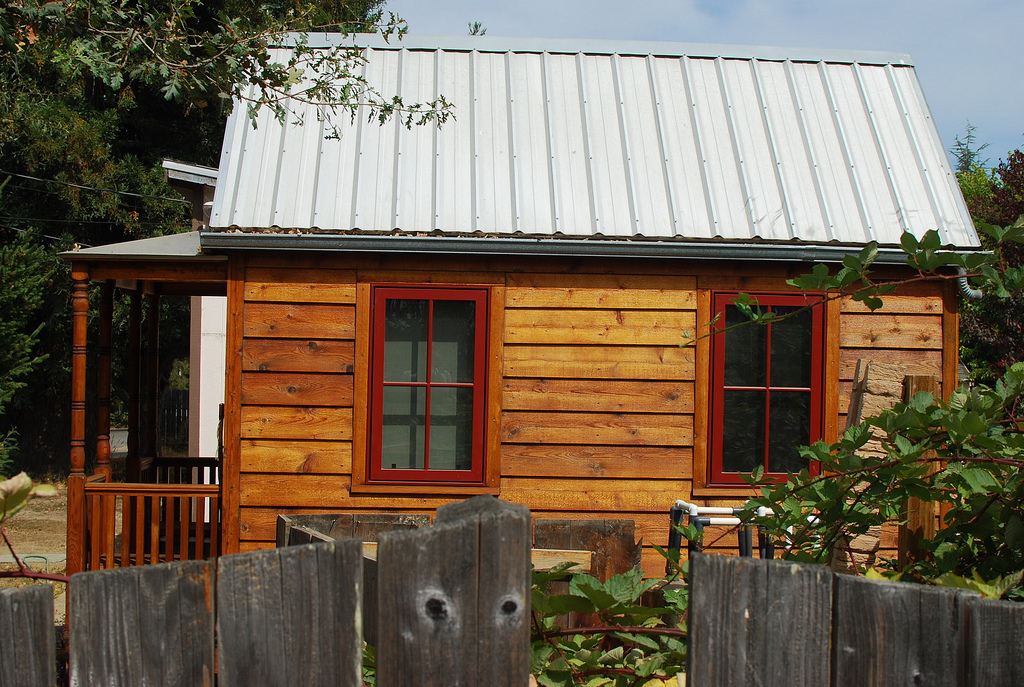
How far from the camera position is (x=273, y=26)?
199 inches

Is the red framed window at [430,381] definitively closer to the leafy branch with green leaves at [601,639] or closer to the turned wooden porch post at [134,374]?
the turned wooden porch post at [134,374]

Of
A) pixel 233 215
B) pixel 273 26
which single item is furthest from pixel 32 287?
pixel 273 26

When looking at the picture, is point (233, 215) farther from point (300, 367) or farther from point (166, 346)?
point (166, 346)

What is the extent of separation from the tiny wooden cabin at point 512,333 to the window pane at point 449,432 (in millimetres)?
15

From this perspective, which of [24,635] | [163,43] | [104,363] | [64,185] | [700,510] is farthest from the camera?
[64,185]

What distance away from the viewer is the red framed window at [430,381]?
20.5 feet

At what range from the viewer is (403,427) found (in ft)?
20.7

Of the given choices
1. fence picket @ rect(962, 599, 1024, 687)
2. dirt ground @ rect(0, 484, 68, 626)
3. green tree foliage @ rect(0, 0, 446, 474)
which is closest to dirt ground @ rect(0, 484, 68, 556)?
dirt ground @ rect(0, 484, 68, 626)

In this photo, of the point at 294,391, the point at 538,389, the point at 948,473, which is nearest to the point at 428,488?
the point at 538,389

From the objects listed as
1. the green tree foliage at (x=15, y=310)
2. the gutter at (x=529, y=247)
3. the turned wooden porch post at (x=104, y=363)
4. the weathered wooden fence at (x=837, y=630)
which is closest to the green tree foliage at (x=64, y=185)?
the green tree foliage at (x=15, y=310)

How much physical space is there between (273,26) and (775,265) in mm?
3922

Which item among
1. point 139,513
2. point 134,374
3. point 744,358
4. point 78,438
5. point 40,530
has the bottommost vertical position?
point 40,530

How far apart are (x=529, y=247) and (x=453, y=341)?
2.99 feet

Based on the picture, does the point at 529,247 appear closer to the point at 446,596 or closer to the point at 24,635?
the point at 446,596
